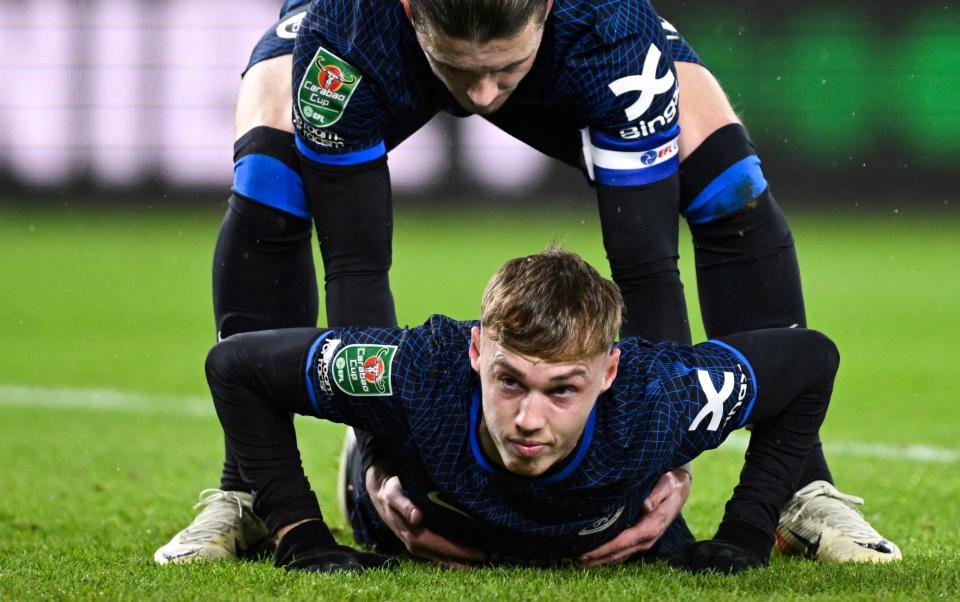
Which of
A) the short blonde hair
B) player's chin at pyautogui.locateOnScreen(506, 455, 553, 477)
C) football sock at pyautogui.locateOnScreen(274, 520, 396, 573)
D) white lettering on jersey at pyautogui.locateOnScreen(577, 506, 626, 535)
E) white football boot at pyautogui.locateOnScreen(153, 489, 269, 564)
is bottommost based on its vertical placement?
white football boot at pyautogui.locateOnScreen(153, 489, 269, 564)

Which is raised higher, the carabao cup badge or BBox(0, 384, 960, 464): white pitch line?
the carabao cup badge

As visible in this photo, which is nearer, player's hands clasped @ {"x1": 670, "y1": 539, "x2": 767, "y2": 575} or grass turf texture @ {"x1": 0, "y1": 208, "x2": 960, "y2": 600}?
grass turf texture @ {"x1": 0, "y1": 208, "x2": 960, "y2": 600}

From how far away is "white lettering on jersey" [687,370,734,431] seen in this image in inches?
122

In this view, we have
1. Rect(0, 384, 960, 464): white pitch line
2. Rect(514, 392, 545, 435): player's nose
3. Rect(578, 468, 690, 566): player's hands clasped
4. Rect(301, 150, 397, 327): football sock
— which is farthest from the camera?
Rect(0, 384, 960, 464): white pitch line

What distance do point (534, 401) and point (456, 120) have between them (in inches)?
409

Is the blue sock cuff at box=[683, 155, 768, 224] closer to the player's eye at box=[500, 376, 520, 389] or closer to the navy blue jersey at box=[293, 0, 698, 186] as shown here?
the navy blue jersey at box=[293, 0, 698, 186]

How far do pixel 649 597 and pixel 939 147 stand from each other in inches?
422

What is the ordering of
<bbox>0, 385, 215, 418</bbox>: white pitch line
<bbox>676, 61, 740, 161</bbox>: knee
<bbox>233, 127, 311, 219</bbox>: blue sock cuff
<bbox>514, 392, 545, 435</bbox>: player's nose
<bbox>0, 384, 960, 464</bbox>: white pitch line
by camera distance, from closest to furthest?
<bbox>514, 392, 545, 435</bbox>: player's nose, <bbox>233, 127, 311, 219</bbox>: blue sock cuff, <bbox>676, 61, 740, 161</bbox>: knee, <bbox>0, 384, 960, 464</bbox>: white pitch line, <bbox>0, 385, 215, 418</bbox>: white pitch line

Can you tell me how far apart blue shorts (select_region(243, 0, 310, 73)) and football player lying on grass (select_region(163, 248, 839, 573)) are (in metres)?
1.03

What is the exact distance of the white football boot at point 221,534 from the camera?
11.2 ft

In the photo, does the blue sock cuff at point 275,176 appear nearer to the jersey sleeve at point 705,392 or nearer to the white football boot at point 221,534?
the white football boot at point 221,534

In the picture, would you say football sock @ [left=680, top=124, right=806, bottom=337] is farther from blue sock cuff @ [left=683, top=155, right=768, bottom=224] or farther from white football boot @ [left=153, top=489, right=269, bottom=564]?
white football boot @ [left=153, top=489, right=269, bottom=564]

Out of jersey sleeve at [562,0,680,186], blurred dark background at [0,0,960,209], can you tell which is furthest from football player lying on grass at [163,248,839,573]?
blurred dark background at [0,0,960,209]

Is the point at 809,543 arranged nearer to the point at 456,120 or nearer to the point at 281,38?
the point at 281,38
